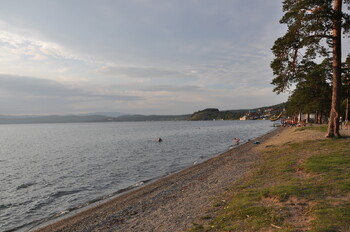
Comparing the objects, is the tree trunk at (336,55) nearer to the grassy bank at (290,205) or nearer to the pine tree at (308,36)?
the pine tree at (308,36)

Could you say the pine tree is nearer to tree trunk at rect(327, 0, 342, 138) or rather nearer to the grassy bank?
tree trunk at rect(327, 0, 342, 138)

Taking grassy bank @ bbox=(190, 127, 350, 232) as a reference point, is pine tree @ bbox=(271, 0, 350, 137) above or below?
above

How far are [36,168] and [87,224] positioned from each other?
23823mm

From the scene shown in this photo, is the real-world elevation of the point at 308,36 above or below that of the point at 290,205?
above

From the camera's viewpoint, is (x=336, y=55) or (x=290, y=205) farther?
(x=336, y=55)

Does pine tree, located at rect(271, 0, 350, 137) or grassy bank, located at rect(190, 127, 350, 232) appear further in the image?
pine tree, located at rect(271, 0, 350, 137)

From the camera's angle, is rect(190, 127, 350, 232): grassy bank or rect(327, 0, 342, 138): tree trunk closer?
rect(190, 127, 350, 232): grassy bank

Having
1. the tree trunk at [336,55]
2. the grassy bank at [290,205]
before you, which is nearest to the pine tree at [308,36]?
the tree trunk at [336,55]

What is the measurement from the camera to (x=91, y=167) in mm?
28844

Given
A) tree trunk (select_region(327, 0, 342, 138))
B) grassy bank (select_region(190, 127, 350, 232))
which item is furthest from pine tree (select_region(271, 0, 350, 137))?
grassy bank (select_region(190, 127, 350, 232))

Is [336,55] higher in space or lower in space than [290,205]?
higher

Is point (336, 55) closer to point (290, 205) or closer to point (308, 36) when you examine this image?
point (308, 36)

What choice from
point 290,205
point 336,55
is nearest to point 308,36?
point 336,55

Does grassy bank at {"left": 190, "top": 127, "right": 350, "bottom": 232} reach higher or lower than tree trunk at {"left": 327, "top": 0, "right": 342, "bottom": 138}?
lower
